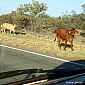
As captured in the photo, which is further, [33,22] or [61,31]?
[33,22]

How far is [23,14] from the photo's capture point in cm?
2538

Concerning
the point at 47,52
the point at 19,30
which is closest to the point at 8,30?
the point at 19,30

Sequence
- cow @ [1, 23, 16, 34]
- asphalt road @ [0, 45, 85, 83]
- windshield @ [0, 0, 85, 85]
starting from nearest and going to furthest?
1. asphalt road @ [0, 45, 85, 83]
2. windshield @ [0, 0, 85, 85]
3. cow @ [1, 23, 16, 34]

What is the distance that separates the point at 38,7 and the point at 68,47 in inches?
369

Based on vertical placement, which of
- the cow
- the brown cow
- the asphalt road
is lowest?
the asphalt road

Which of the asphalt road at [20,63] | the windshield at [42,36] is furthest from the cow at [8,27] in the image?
the asphalt road at [20,63]

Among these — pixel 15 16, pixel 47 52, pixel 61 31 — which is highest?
pixel 15 16

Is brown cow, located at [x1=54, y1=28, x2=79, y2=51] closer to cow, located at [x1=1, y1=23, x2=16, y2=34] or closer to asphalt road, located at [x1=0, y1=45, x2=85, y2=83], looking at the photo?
cow, located at [x1=1, y1=23, x2=16, y2=34]

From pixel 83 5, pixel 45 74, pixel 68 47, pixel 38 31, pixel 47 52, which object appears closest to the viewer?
pixel 45 74

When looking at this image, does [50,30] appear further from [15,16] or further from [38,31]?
[15,16]

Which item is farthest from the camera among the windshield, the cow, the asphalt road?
the cow

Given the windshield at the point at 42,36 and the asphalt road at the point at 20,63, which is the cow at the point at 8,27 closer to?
the windshield at the point at 42,36

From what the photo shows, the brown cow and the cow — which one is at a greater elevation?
the cow

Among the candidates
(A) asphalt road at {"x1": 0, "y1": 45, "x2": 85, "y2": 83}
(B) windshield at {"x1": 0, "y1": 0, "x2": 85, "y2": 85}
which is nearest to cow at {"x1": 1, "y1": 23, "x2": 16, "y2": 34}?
(B) windshield at {"x1": 0, "y1": 0, "x2": 85, "y2": 85}
